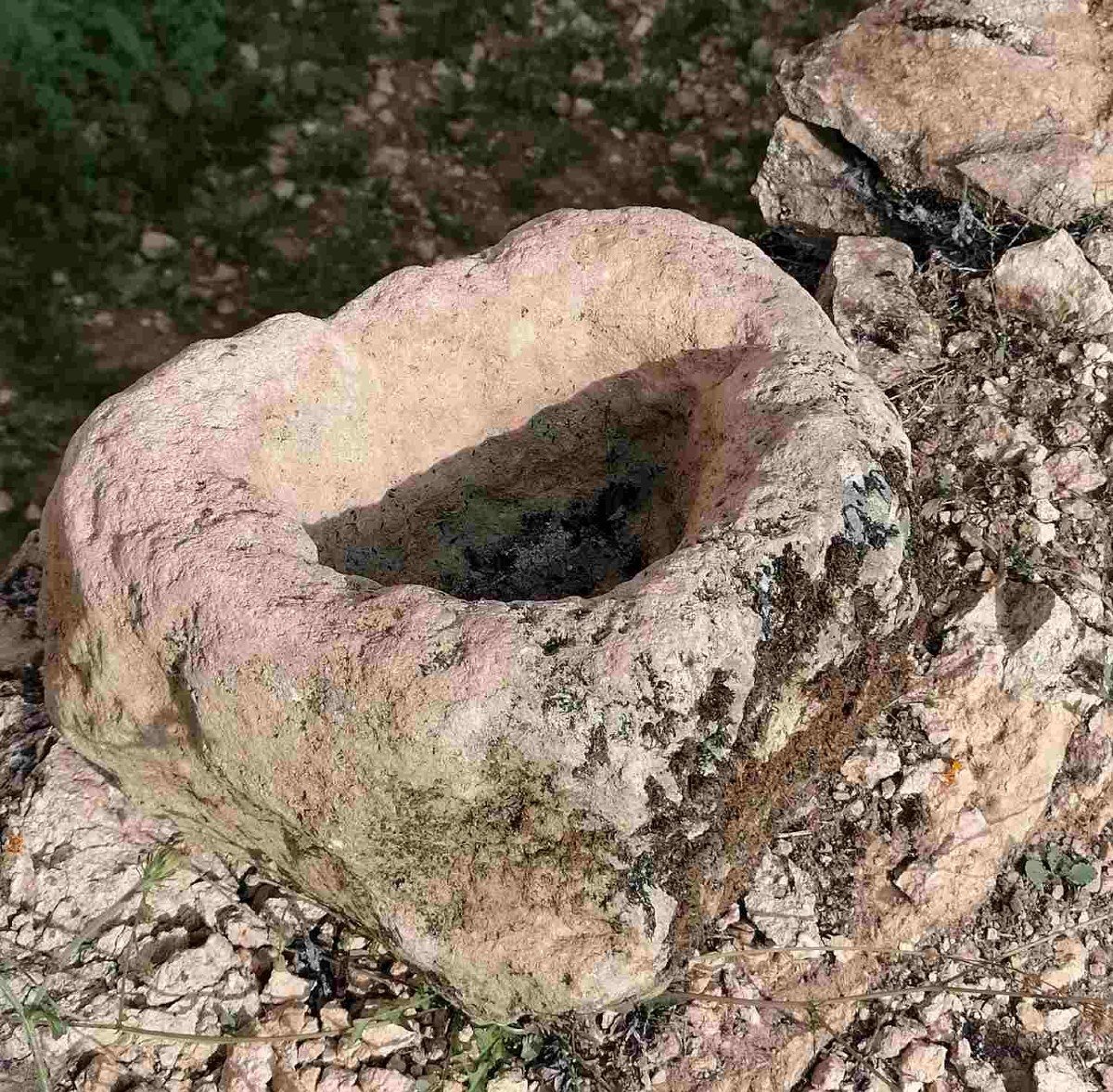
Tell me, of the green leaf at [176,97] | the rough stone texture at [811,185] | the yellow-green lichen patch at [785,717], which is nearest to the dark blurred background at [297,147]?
the green leaf at [176,97]

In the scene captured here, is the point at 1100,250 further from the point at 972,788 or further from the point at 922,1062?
the point at 922,1062

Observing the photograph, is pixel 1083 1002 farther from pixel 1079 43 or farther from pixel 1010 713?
pixel 1079 43

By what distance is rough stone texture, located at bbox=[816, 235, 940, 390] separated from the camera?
3.14 metres

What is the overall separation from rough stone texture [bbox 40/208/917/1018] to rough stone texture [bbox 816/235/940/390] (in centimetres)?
72

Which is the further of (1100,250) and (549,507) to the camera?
(1100,250)

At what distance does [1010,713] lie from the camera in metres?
2.61

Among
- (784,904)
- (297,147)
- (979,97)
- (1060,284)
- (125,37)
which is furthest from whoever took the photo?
(125,37)

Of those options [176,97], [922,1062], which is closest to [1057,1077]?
[922,1062]

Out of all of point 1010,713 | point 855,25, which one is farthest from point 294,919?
point 855,25

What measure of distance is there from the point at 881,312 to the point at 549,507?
1.12 meters

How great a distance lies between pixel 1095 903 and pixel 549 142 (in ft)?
15.2

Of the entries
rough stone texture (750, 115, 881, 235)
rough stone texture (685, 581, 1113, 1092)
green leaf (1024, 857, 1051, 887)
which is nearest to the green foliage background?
rough stone texture (750, 115, 881, 235)

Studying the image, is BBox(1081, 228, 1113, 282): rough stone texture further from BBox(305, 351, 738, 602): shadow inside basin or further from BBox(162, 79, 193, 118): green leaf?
BBox(162, 79, 193, 118): green leaf

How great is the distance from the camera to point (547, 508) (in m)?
2.93
